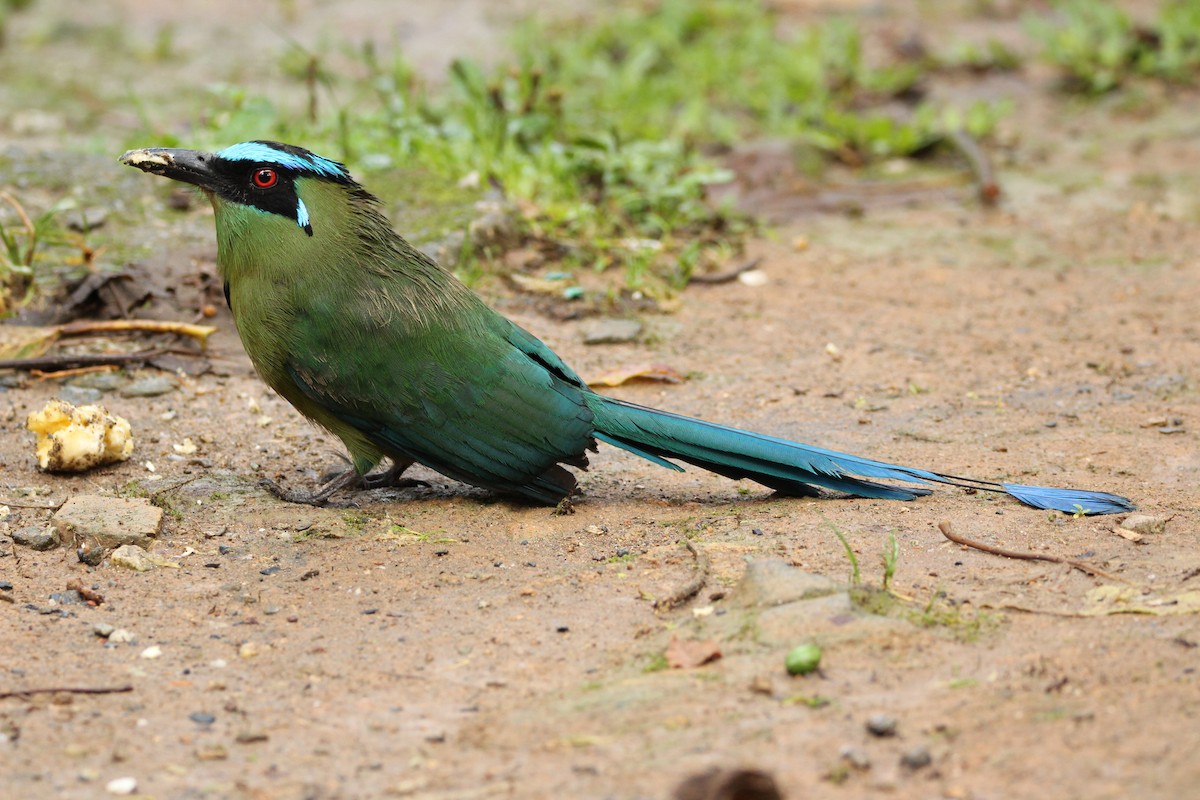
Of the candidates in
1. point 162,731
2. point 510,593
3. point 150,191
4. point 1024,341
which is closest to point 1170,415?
point 1024,341

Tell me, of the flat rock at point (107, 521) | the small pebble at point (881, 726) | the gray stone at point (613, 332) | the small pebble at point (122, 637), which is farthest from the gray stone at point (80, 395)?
the small pebble at point (881, 726)

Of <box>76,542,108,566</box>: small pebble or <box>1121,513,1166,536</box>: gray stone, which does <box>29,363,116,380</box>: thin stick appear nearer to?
<box>76,542,108,566</box>: small pebble

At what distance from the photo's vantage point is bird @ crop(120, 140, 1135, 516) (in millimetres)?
4043

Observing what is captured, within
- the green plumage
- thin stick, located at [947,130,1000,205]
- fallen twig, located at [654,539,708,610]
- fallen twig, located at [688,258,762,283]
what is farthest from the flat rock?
thin stick, located at [947,130,1000,205]

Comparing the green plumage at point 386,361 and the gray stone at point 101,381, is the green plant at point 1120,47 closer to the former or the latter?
the green plumage at point 386,361

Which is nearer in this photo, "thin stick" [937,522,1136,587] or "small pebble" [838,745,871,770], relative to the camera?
"small pebble" [838,745,871,770]

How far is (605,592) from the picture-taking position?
3.46 meters

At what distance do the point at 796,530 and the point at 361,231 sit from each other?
165 cm

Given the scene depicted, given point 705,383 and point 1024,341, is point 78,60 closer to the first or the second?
point 705,383

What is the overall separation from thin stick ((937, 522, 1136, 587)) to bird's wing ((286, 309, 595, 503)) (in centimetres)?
112

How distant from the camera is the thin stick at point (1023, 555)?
336 cm

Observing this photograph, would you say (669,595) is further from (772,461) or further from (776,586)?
(772,461)

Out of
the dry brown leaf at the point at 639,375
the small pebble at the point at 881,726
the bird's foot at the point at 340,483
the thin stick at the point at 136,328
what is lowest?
the bird's foot at the point at 340,483

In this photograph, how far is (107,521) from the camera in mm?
3795
